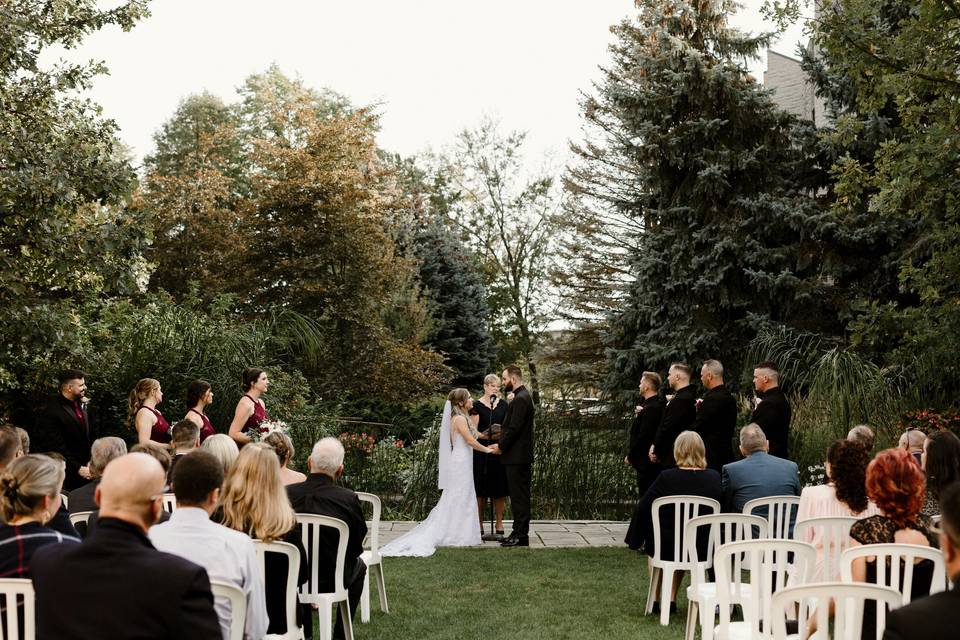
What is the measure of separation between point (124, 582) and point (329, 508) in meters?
3.10

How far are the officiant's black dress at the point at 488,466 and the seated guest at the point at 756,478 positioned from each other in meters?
4.00

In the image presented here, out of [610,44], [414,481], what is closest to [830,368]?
[414,481]

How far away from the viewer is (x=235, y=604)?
3637 millimetres

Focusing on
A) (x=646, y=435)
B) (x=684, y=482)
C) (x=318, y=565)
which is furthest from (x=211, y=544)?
(x=646, y=435)

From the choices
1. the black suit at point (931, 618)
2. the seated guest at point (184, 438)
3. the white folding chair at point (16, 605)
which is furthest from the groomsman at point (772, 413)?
the white folding chair at point (16, 605)

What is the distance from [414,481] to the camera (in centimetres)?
1248

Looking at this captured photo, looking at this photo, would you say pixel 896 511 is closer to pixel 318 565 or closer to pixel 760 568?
pixel 760 568

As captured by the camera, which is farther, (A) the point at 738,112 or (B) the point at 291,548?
(A) the point at 738,112

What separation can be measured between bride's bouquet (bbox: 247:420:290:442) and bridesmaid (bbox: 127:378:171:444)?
899 millimetres

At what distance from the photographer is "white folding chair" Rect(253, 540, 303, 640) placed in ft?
15.3

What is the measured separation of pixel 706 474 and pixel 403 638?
2492 mm

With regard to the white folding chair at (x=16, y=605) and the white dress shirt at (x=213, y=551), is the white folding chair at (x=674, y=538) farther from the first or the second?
the white folding chair at (x=16, y=605)

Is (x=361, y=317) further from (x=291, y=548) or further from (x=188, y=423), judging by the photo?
(x=291, y=548)

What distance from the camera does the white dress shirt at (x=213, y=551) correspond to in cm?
371
